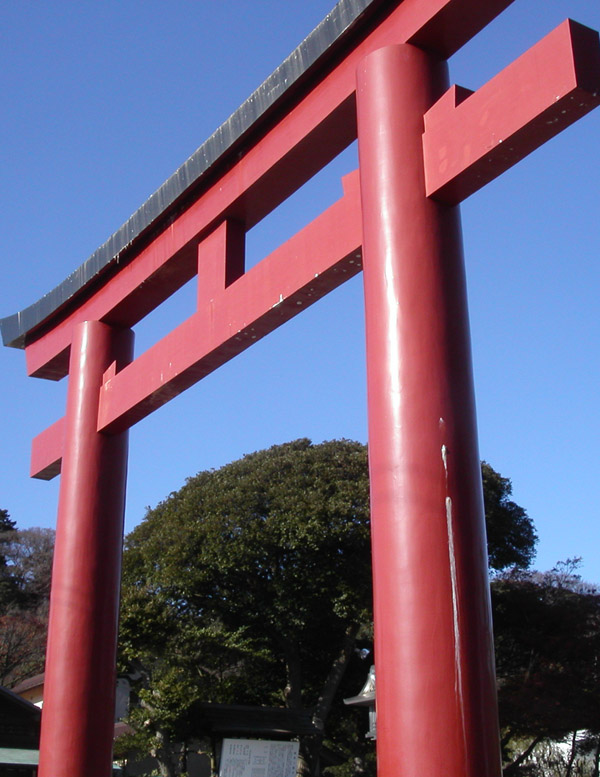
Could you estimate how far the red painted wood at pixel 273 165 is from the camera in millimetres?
2787

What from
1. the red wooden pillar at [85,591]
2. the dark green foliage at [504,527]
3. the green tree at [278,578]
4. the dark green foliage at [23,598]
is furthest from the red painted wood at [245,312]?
the dark green foliage at [23,598]

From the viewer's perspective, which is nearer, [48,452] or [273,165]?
[273,165]

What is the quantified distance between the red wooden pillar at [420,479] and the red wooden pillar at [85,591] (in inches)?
80.0

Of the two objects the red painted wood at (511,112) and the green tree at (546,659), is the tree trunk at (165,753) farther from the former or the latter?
the red painted wood at (511,112)

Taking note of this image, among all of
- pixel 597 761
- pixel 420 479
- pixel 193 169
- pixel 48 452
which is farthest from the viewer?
pixel 597 761

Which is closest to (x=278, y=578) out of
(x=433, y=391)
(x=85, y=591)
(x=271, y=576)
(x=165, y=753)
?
(x=271, y=576)

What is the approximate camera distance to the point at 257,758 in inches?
501

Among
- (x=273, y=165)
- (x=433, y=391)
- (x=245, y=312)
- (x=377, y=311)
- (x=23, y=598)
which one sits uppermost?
(x=23, y=598)

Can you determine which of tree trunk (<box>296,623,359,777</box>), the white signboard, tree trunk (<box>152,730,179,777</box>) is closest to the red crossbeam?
the white signboard

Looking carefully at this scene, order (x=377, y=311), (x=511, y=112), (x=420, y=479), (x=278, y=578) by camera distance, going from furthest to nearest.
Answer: (x=278, y=578)
(x=377, y=311)
(x=511, y=112)
(x=420, y=479)

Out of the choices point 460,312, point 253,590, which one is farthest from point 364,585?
point 460,312

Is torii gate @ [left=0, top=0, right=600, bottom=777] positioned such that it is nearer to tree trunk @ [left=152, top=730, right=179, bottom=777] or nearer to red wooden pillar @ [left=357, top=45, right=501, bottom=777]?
red wooden pillar @ [left=357, top=45, right=501, bottom=777]

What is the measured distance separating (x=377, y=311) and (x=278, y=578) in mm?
→ 15264

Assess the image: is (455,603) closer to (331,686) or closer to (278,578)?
(278,578)
